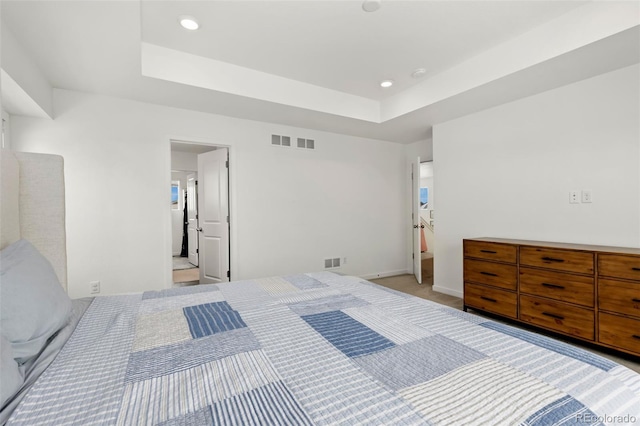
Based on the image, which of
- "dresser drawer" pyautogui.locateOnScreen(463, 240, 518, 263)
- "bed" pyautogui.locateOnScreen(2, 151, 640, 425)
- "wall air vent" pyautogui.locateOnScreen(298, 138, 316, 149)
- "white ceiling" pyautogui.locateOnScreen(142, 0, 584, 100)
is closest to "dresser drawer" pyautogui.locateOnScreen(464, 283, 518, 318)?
"dresser drawer" pyautogui.locateOnScreen(463, 240, 518, 263)

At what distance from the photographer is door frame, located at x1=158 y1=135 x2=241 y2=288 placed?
3.38m

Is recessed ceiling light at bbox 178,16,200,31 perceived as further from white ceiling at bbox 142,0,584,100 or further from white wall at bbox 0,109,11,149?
white wall at bbox 0,109,11,149

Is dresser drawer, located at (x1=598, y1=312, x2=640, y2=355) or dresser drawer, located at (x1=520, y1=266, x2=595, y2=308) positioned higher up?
dresser drawer, located at (x1=520, y1=266, x2=595, y2=308)

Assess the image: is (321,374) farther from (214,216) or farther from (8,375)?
(214,216)

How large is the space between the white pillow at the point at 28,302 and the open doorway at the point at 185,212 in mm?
3580

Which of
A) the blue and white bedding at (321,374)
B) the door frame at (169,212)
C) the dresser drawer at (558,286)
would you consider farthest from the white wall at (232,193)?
the dresser drawer at (558,286)

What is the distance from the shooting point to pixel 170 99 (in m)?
3.19

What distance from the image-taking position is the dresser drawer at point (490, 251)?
9.38ft

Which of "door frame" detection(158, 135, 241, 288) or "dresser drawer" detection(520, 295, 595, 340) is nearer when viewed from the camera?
"dresser drawer" detection(520, 295, 595, 340)

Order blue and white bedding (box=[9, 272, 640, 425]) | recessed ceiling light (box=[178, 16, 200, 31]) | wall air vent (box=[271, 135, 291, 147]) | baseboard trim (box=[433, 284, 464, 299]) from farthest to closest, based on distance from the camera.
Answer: wall air vent (box=[271, 135, 291, 147]) → baseboard trim (box=[433, 284, 464, 299]) → recessed ceiling light (box=[178, 16, 200, 31]) → blue and white bedding (box=[9, 272, 640, 425])

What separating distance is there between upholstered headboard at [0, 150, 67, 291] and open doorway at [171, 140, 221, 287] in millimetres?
2955

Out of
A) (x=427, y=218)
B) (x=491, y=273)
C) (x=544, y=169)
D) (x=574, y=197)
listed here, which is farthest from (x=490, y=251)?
(x=427, y=218)

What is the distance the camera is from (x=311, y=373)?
0.88m

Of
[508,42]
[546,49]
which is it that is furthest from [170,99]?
[546,49]
